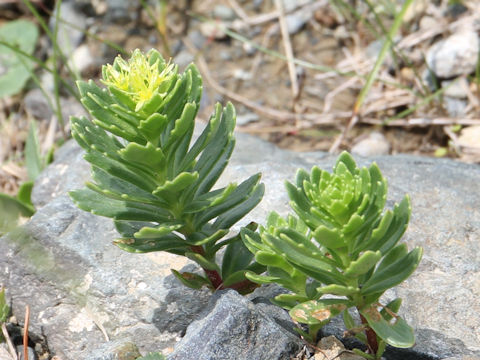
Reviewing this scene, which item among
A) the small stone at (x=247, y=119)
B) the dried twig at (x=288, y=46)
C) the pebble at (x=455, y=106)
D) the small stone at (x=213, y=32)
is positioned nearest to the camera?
the pebble at (x=455, y=106)

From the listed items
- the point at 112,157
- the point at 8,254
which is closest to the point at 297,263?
the point at 112,157

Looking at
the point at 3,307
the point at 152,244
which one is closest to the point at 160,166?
the point at 152,244

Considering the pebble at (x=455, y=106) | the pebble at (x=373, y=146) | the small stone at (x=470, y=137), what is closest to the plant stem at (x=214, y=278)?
the pebble at (x=373, y=146)

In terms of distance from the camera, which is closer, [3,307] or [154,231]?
[154,231]

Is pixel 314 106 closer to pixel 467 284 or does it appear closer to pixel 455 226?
pixel 455 226

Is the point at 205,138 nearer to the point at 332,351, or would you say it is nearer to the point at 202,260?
the point at 202,260

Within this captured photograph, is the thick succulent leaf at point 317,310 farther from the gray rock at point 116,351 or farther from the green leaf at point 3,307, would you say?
the green leaf at point 3,307

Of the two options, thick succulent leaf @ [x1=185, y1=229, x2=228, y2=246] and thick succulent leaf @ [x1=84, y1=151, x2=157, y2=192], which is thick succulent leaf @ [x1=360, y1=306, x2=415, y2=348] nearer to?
thick succulent leaf @ [x1=185, y1=229, x2=228, y2=246]
